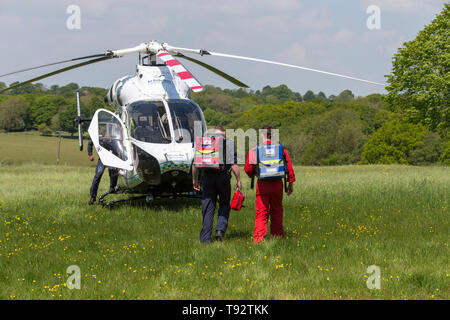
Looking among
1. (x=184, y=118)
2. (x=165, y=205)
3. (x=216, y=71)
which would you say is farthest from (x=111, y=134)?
(x=216, y=71)

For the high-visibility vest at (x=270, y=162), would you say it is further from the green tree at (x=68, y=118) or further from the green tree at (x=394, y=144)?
the green tree at (x=68, y=118)

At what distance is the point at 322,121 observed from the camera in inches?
3046

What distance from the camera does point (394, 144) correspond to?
64688 millimetres

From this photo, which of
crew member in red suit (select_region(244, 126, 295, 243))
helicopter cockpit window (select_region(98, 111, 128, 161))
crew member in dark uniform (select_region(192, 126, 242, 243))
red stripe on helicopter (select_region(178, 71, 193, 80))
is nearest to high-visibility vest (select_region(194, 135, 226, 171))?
crew member in dark uniform (select_region(192, 126, 242, 243))

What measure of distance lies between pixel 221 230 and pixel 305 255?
167 centimetres

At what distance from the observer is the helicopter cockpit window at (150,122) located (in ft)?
37.0

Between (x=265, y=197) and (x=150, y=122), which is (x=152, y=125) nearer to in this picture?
(x=150, y=122)

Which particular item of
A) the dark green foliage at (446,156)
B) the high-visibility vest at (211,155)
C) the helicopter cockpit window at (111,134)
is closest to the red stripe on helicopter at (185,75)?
the high-visibility vest at (211,155)

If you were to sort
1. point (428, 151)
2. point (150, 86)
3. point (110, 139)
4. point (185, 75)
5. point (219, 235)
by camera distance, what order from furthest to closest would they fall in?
point (428, 151)
point (110, 139)
point (150, 86)
point (185, 75)
point (219, 235)

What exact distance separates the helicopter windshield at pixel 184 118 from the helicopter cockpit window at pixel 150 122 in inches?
7.5

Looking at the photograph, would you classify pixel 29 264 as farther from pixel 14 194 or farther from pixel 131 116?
pixel 14 194
